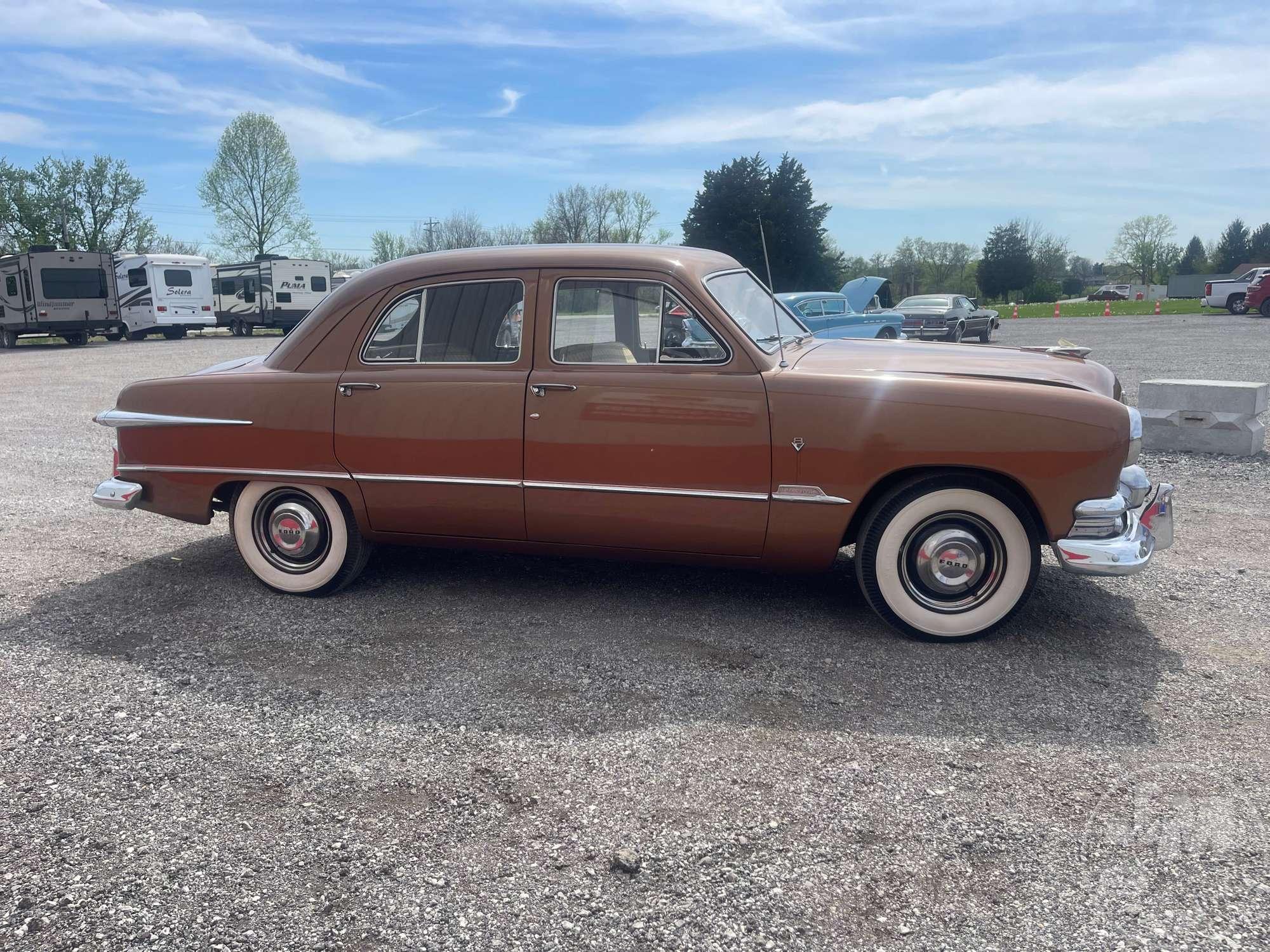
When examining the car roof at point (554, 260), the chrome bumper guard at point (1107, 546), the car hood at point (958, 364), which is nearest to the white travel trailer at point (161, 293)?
the car roof at point (554, 260)

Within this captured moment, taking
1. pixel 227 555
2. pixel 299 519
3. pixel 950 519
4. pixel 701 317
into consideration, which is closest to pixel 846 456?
pixel 950 519

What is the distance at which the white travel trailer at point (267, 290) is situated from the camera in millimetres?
33594

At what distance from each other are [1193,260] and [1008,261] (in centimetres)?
3481

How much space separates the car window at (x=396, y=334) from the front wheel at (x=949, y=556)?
236cm

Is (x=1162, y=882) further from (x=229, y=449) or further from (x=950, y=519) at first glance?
(x=229, y=449)

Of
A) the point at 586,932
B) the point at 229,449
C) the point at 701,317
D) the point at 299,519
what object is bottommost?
the point at 586,932

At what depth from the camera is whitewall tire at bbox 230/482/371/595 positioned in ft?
15.7

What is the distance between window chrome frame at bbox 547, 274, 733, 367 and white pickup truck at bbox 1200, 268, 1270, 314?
37278 millimetres

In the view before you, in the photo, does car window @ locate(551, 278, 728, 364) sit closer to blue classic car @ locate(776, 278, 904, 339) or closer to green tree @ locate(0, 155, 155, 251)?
blue classic car @ locate(776, 278, 904, 339)

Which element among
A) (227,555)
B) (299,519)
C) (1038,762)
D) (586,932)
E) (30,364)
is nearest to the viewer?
(586,932)

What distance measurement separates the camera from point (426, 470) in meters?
4.52

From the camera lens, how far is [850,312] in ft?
59.6

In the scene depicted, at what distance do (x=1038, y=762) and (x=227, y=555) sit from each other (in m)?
4.60

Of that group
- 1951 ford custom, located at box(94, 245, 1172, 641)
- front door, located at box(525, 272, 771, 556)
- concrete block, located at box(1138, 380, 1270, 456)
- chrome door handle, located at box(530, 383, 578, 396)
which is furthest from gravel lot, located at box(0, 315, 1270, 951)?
concrete block, located at box(1138, 380, 1270, 456)
